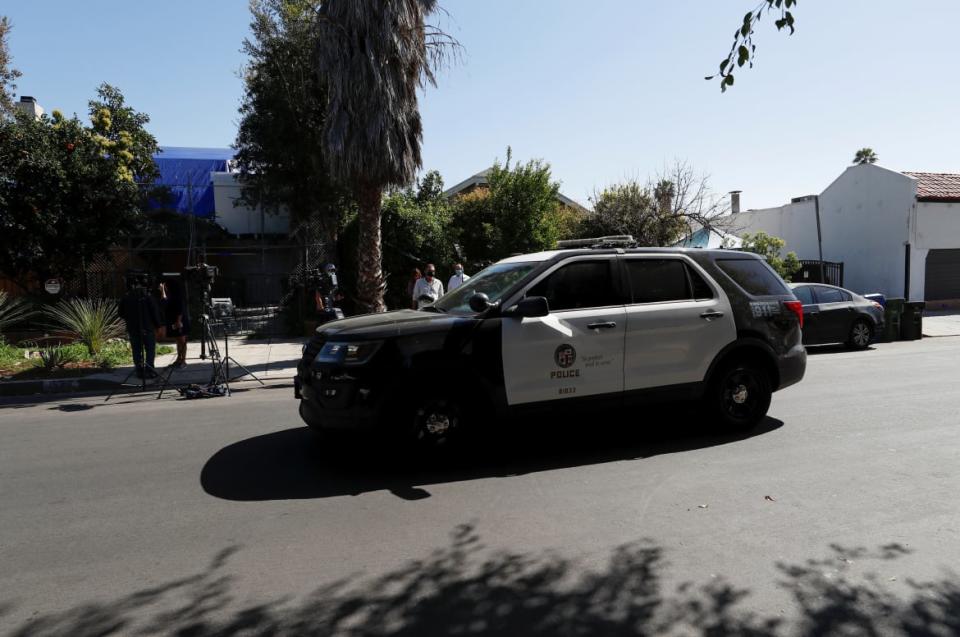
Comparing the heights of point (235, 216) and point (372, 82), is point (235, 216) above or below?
below

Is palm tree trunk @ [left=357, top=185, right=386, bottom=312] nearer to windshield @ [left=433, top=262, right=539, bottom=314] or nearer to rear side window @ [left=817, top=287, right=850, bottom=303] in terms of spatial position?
windshield @ [left=433, top=262, right=539, bottom=314]

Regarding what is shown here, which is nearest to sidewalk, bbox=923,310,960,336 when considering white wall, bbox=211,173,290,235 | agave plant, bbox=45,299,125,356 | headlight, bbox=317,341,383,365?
headlight, bbox=317,341,383,365

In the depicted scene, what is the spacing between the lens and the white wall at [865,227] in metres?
21.2

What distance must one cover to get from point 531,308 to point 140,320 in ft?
24.8

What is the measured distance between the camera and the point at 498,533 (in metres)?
4.07

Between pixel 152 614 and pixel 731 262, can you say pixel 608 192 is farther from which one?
pixel 152 614

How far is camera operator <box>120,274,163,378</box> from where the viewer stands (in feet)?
32.8

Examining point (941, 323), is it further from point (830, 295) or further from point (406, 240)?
point (406, 240)

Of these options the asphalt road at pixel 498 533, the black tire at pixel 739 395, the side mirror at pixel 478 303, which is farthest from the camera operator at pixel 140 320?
the black tire at pixel 739 395

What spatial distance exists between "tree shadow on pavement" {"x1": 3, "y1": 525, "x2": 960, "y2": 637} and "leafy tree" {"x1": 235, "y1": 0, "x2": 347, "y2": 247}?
1432cm

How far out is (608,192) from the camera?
2078 centimetres

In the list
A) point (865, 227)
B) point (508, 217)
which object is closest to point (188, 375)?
point (508, 217)

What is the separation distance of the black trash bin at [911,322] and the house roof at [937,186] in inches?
307

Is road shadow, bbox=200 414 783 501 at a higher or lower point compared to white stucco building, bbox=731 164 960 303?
lower
